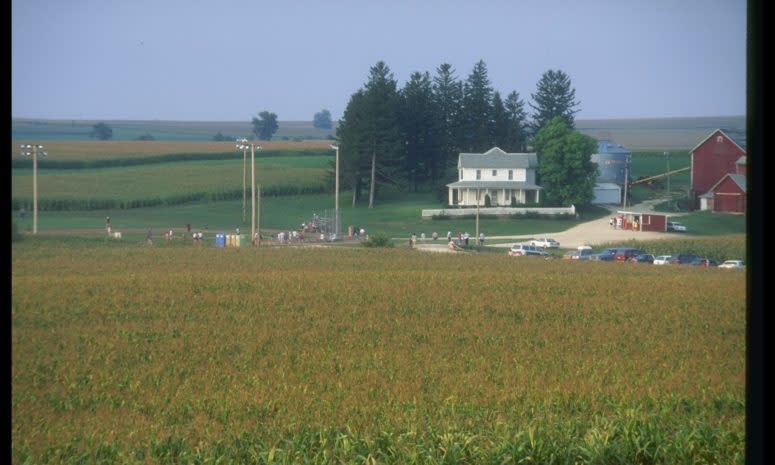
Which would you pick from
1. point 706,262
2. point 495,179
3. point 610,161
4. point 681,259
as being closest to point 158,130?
point 495,179

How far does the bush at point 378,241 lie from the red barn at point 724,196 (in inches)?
137

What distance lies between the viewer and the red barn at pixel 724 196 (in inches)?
239

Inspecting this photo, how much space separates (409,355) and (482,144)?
376 centimetres

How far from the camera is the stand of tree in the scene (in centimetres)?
746

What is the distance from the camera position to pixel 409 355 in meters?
6.45

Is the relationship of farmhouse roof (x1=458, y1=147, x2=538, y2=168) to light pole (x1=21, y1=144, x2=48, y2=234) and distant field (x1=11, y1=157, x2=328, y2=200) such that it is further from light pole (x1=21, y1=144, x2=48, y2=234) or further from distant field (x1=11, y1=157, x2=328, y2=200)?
light pole (x1=21, y1=144, x2=48, y2=234)

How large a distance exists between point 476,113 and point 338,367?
4043 mm

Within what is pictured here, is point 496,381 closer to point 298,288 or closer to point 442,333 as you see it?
point 442,333

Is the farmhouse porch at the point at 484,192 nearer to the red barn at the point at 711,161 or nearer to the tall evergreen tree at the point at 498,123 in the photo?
the tall evergreen tree at the point at 498,123

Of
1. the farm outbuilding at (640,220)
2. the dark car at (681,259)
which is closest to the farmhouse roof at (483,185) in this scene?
the farm outbuilding at (640,220)

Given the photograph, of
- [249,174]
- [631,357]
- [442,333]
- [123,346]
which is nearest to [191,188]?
[249,174]

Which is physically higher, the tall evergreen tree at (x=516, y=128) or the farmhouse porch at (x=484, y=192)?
the tall evergreen tree at (x=516, y=128)

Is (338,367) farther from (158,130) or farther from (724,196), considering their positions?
(724,196)

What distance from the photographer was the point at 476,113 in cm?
906
